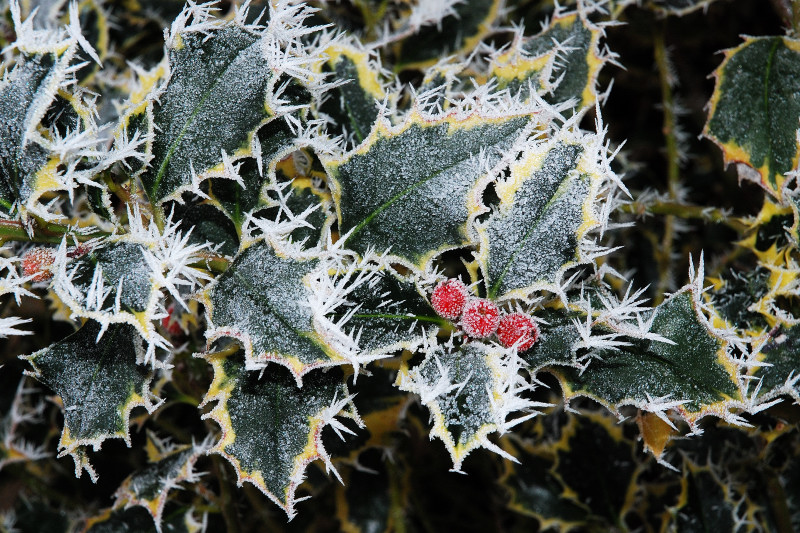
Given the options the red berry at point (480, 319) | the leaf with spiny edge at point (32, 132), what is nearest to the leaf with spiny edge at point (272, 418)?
the red berry at point (480, 319)

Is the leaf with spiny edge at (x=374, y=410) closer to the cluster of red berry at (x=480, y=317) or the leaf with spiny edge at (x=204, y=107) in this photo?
the cluster of red berry at (x=480, y=317)

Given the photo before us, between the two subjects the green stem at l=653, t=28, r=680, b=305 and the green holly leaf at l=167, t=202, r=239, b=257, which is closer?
the green holly leaf at l=167, t=202, r=239, b=257

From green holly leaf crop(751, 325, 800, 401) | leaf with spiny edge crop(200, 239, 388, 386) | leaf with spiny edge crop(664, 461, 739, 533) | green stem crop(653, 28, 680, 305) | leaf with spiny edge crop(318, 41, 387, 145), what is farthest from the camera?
green stem crop(653, 28, 680, 305)

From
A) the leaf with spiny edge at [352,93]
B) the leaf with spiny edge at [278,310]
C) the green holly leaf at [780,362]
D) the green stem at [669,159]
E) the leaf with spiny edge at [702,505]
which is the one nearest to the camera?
the leaf with spiny edge at [278,310]

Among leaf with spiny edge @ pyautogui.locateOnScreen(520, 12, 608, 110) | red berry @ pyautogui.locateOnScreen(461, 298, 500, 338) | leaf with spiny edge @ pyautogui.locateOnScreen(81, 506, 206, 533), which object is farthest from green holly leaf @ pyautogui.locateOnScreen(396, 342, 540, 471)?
leaf with spiny edge @ pyautogui.locateOnScreen(81, 506, 206, 533)

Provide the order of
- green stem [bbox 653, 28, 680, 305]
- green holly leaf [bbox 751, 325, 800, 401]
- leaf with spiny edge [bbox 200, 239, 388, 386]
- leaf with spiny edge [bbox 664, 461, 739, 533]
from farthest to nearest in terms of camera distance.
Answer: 1. green stem [bbox 653, 28, 680, 305]
2. leaf with spiny edge [bbox 664, 461, 739, 533]
3. green holly leaf [bbox 751, 325, 800, 401]
4. leaf with spiny edge [bbox 200, 239, 388, 386]

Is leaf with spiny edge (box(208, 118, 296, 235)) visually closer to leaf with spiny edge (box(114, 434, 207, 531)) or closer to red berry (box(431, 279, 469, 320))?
red berry (box(431, 279, 469, 320))

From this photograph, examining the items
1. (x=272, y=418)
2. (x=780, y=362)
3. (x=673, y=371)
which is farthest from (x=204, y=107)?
(x=780, y=362)
